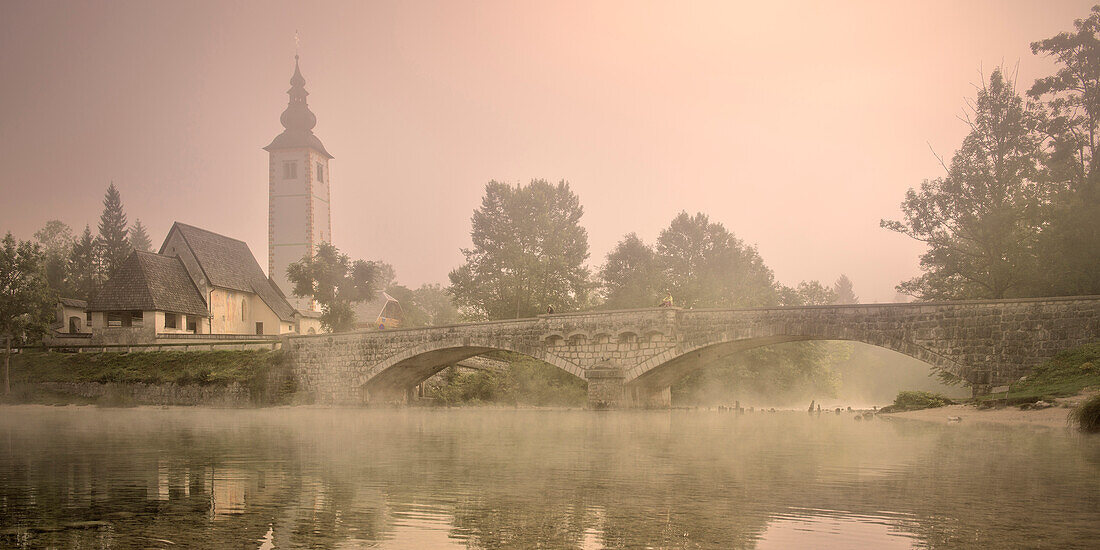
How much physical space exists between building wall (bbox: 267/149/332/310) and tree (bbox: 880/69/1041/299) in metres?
55.7

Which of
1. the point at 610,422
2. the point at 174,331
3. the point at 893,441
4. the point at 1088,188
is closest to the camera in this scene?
the point at 893,441

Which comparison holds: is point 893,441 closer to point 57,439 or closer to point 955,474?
point 955,474

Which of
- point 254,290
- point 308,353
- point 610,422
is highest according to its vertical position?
point 254,290

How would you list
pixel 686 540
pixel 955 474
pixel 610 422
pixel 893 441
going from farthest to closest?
pixel 610 422 → pixel 893 441 → pixel 955 474 → pixel 686 540

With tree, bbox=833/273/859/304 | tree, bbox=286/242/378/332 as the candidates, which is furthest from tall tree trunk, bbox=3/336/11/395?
tree, bbox=833/273/859/304

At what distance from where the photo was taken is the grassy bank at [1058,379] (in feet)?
80.7

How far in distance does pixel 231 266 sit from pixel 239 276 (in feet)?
3.49

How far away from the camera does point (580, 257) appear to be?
216ft

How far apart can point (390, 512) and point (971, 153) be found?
1574 inches

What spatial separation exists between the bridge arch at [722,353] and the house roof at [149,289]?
113 ft

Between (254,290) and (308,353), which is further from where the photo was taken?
(254,290)

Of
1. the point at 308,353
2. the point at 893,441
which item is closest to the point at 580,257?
the point at 308,353

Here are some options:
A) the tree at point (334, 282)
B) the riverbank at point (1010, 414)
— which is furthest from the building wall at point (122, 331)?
the riverbank at point (1010, 414)

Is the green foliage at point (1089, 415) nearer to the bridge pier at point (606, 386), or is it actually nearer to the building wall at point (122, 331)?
the bridge pier at point (606, 386)
